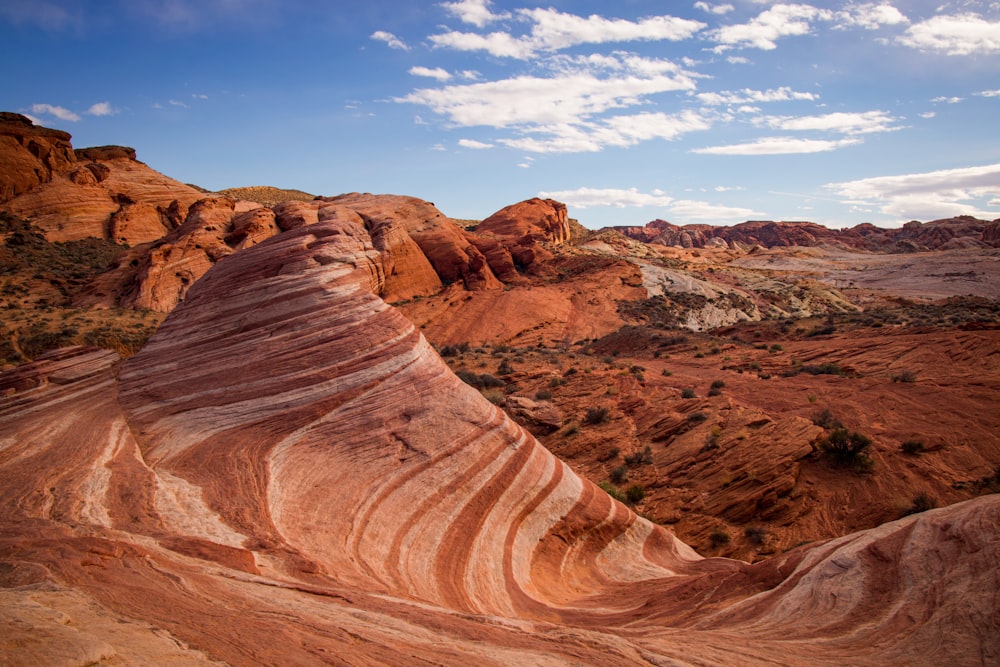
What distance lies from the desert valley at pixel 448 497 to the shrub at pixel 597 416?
0.11 m

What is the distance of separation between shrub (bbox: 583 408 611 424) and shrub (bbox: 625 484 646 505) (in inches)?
181

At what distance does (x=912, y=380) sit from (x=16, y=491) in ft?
80.7

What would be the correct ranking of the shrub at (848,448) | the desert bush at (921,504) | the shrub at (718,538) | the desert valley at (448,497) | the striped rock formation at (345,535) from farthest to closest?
the shrub at (848,448)
the shrub at (718,538)
the desert bush at (921,504)
the desert valley at (448,497)
the striped rock formation at (345,535)

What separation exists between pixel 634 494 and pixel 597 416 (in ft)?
16.2

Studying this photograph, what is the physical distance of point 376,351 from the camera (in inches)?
404

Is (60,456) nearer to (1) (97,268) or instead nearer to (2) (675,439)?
(2) (675,439)

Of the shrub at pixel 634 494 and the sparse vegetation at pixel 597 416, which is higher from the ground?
the sparse vegetation at pixel 597 416

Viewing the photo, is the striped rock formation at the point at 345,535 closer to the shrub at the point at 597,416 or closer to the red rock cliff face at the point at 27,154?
the shrub at the point at 597,416

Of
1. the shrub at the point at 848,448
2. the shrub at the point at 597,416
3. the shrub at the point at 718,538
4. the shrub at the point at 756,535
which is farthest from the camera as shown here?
the shrub at the point at 597,416

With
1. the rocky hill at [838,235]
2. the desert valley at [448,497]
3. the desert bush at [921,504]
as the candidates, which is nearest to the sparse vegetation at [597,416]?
the desert valley at [448,497]

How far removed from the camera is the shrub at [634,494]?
46.2 ft

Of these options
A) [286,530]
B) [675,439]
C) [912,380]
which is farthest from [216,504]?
[912,380]

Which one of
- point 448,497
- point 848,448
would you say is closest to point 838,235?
point 848,448

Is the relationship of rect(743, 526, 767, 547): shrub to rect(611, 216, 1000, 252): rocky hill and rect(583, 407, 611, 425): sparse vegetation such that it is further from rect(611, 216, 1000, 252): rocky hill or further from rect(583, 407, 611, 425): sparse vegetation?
rect(611, 216, 1000, 252): rocky hill
